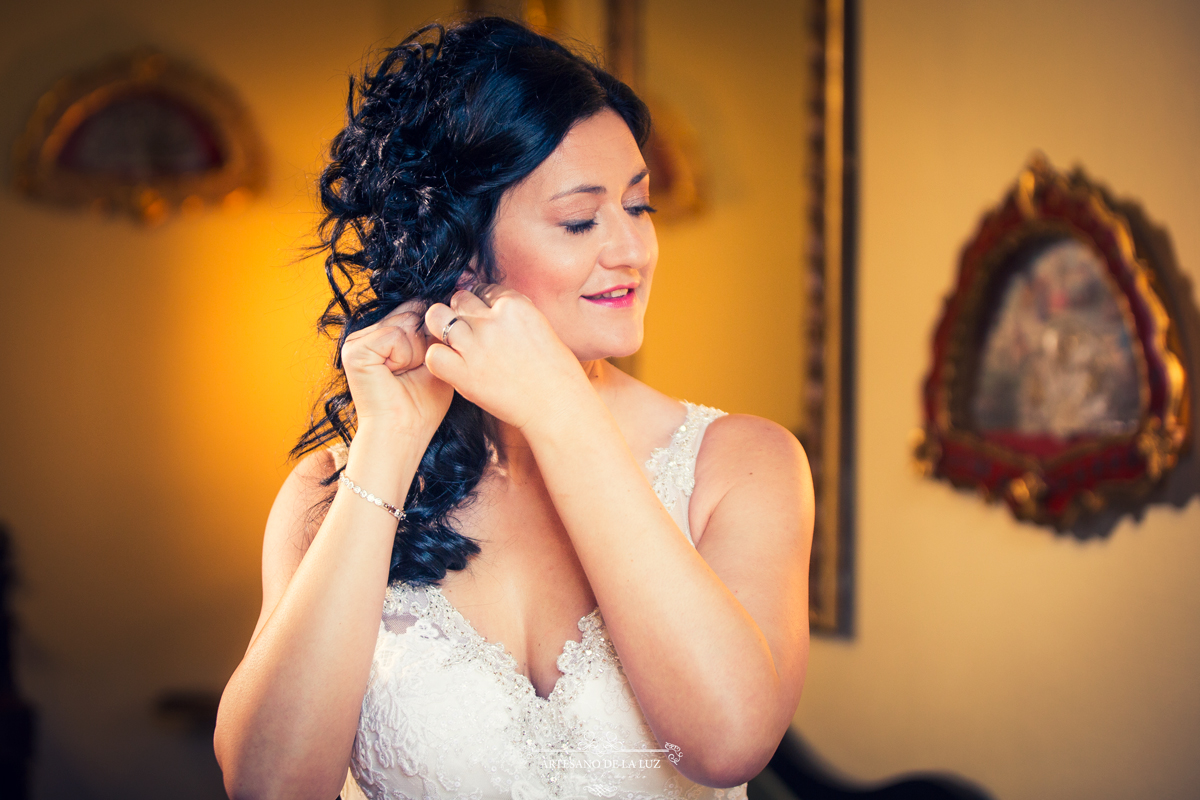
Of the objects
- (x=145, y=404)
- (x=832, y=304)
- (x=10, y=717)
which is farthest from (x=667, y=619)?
(x=10, y=717)

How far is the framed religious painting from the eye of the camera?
63.4 inches

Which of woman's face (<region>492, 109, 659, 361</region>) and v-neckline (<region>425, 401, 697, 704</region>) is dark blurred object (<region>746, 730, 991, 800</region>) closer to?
v-neckline (<region>425, 401, 697, 704</region>)

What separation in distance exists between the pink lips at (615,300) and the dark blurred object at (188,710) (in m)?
3.03

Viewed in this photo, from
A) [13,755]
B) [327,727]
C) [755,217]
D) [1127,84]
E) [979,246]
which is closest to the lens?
[327,727]

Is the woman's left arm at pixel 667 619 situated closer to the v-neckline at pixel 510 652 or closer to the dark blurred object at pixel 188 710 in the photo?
the v-neckline at pixel 510 652

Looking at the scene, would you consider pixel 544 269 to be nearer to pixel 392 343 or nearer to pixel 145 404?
pixel 392 343

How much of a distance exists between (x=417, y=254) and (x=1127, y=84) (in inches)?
52.8

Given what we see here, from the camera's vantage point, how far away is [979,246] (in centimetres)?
207

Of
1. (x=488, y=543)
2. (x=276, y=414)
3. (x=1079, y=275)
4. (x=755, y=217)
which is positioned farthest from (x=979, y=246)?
(x=276, y=414)

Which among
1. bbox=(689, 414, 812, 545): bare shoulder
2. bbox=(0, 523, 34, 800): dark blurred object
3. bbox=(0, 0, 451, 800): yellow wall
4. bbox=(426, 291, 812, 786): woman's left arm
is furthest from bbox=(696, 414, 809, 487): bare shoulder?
bbox=(0, 523, 34, 800): dark blurred object

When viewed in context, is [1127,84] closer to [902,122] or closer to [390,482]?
[902,122]

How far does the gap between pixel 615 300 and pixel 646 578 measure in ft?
1.50

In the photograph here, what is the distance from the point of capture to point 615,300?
1.32 meters

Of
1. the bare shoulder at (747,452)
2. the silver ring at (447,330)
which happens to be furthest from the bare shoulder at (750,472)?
the silver ring at (447,330)
